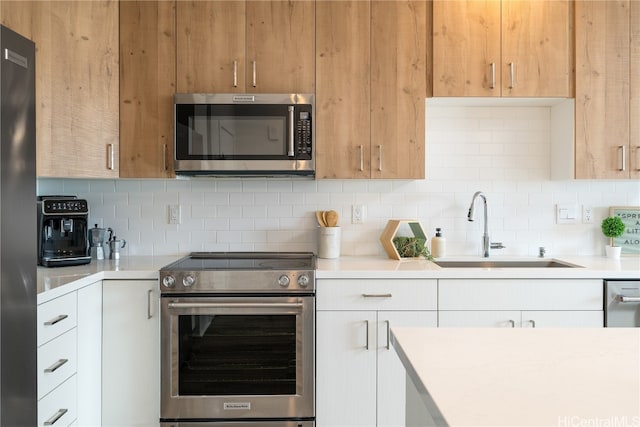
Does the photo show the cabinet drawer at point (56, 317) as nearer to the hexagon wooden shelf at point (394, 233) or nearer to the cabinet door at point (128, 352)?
the cabinet door at point (128, 352)

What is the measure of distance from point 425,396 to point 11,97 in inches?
48.0

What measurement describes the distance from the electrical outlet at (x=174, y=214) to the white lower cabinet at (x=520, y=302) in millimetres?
1615

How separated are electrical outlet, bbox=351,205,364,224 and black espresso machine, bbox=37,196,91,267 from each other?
1.52m

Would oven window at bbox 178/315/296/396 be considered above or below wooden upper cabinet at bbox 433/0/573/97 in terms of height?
below

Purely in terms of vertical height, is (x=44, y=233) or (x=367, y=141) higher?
(x=367, y=141)

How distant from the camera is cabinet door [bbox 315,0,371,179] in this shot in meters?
2.62

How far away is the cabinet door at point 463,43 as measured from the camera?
2641 mm

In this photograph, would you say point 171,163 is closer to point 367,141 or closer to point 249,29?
point 249,29

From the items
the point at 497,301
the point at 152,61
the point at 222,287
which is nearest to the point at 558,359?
the point at 497,301

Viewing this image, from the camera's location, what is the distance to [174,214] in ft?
9.69

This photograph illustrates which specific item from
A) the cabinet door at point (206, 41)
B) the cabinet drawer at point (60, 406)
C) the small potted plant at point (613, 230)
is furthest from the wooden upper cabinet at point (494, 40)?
the cabinet drawer at point (60, 406)

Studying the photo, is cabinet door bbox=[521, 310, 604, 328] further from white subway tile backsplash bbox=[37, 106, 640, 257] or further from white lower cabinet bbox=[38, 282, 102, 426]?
white lower cabinet bbox=[38, 282, 102, 426]

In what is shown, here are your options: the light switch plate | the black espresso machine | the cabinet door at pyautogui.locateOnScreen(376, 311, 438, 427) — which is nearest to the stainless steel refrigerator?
the black espresso machine

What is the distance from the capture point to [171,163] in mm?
2629
